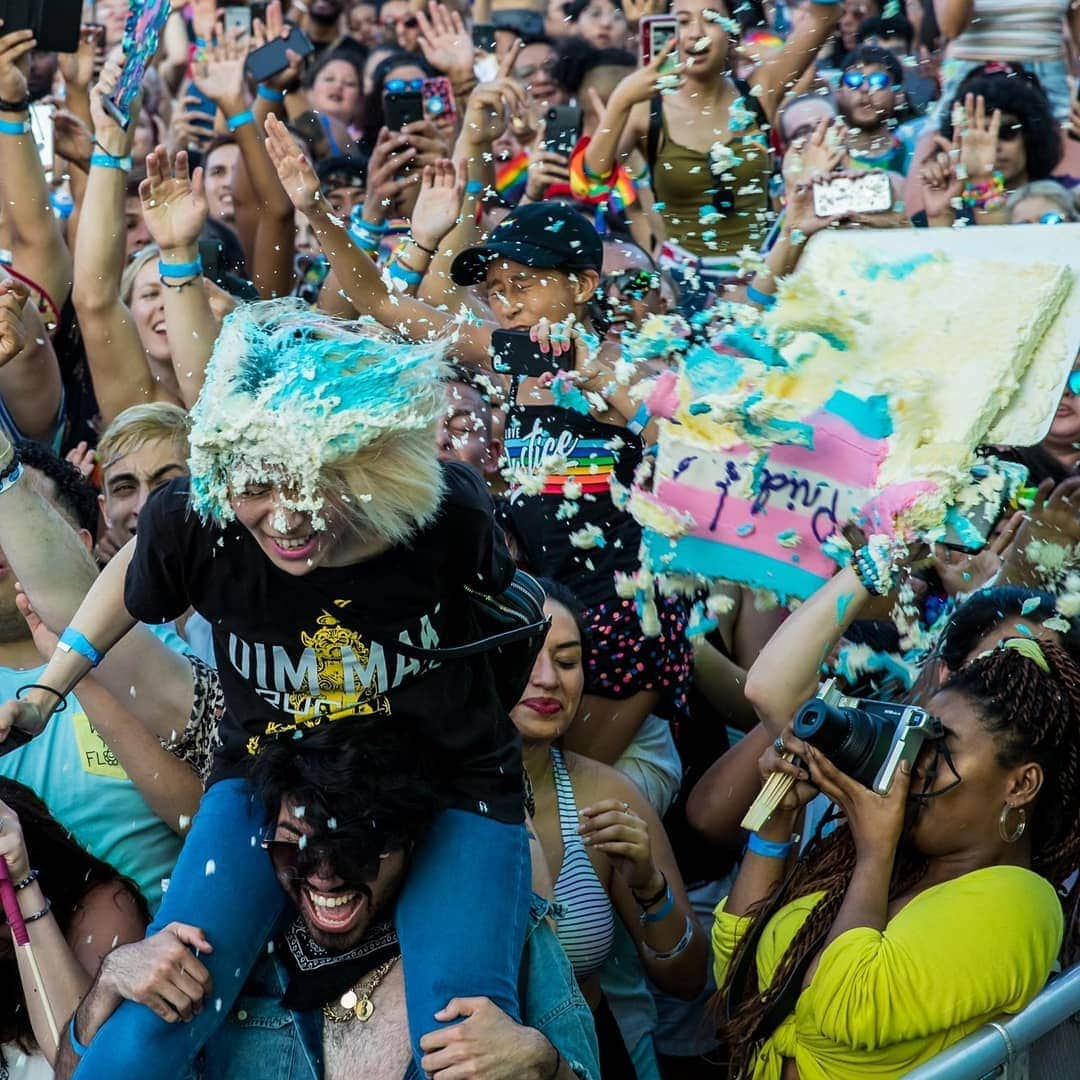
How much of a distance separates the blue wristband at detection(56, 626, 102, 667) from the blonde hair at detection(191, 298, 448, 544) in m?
0.34

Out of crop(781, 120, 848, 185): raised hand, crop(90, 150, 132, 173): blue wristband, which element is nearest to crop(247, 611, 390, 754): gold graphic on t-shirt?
crop(90, 150, 132, 173): blue wristband

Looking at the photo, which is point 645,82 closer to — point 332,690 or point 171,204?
point 171,204

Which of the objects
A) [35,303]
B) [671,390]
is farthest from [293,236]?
[671,390]

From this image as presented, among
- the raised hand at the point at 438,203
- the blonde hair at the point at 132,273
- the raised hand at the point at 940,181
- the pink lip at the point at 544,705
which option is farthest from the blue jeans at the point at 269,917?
the raised hand at the point at 940,181

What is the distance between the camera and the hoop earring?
9.40 feet

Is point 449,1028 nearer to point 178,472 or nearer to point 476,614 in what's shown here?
point 476,614

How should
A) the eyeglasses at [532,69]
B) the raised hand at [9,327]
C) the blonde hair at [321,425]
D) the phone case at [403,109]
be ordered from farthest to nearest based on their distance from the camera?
1. the eyeglasses at [532,69]
2. the phone case at [403,109]
3. the raised hand at [9,327]
4. the blonde hair at [321,425]

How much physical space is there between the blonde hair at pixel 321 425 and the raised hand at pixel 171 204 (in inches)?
66.4

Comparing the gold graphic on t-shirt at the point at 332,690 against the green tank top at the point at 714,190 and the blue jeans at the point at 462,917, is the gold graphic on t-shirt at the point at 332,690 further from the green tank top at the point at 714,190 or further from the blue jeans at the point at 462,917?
the green tank top at the point at 714,190

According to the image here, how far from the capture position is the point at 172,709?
320 cm

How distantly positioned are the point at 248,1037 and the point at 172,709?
2.47ft

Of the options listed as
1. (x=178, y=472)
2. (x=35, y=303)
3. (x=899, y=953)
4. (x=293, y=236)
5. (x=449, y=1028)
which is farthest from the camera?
(x=293, y=236)

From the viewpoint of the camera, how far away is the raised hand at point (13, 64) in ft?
15.5

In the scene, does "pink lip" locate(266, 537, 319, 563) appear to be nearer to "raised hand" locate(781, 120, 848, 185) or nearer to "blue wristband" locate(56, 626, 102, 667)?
"blue wristband" locate(56, 626, 102, 667)
